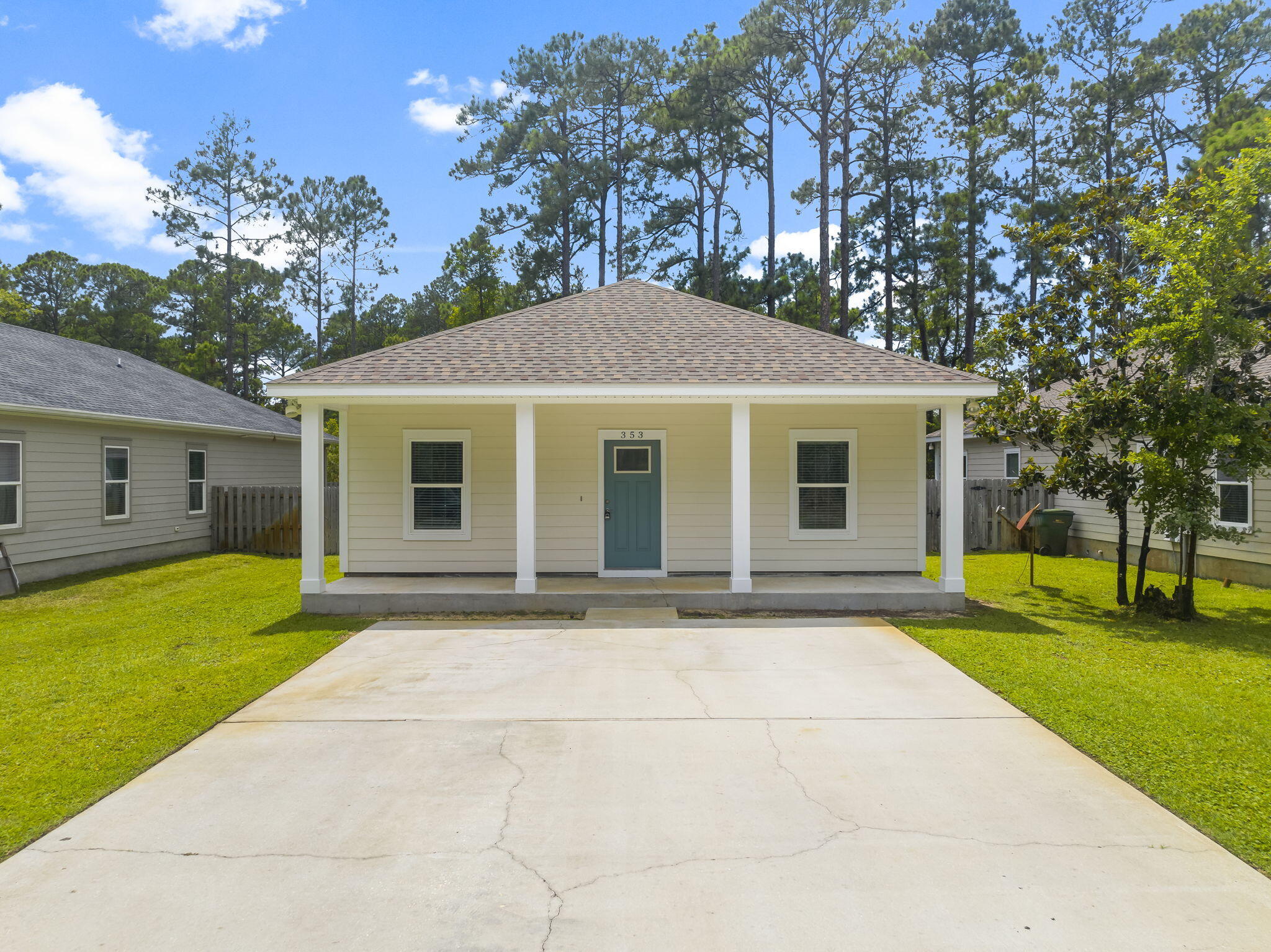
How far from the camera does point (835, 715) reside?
5398 mm

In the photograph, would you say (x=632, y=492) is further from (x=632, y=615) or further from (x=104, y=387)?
(x=104, y=387)

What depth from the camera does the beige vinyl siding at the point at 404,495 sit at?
10766 millimetres

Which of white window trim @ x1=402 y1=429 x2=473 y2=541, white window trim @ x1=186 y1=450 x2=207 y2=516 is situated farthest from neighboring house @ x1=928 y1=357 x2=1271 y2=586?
white window trim @ x1=186 y1=450 x2=207 y2=516

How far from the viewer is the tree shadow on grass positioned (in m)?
8.23

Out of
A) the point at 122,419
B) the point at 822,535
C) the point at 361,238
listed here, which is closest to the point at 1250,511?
the point at 822,535

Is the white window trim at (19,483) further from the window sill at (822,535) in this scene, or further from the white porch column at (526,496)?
the window sill at (822,535)

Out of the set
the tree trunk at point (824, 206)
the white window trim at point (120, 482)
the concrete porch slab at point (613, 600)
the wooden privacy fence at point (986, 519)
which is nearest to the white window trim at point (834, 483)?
the concrete porch slab at point (613, 600)

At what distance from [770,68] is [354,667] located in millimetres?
24045

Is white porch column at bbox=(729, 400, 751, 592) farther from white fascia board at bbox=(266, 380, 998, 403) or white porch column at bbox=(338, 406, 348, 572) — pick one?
white porch column at bbox=(338, 406, 348, 572)

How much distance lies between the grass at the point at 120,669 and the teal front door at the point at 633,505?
379cm

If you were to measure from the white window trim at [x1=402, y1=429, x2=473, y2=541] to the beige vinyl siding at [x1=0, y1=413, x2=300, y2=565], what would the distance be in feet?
19.8

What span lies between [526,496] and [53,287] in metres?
41.4

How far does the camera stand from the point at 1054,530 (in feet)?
49.5

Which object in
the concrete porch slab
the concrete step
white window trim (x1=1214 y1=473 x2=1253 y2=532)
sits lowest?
the concrete step
